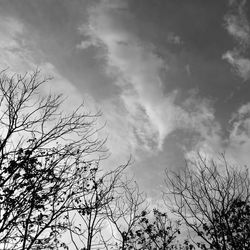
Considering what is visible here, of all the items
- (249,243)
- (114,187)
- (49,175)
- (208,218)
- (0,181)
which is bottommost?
(249,243)

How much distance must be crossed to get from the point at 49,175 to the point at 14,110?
2.23 metres

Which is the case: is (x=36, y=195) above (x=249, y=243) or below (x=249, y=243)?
above

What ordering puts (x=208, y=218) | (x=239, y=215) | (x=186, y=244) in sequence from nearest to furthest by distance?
(x=208, y=218) → (x=239, y=215) → (x=186, y=244)

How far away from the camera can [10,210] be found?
6879 mm

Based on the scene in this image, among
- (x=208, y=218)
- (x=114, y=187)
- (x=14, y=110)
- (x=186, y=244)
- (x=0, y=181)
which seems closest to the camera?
(x=0, y=181)

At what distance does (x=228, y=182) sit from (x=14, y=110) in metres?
7.50

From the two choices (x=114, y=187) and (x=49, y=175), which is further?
(x=114, y=187)

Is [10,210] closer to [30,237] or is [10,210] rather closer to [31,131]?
[30,237]

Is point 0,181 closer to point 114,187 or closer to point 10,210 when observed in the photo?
point 10,210

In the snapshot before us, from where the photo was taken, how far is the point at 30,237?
7.87 metres

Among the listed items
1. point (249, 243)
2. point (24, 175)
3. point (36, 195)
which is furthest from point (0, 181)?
point (249, 243)

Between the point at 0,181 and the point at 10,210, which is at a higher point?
the point at 0,181

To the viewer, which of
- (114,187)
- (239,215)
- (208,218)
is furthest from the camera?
(114,187)

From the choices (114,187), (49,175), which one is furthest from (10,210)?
(114,187)
